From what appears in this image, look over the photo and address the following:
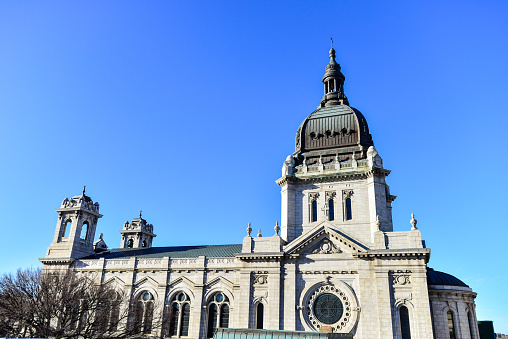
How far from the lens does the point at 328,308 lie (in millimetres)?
38625

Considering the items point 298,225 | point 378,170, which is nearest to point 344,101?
point 378,170

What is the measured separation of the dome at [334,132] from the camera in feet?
158

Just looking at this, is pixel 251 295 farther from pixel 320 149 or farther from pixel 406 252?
pixel 320 149

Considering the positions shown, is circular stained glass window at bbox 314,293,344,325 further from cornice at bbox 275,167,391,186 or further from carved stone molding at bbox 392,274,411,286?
cornice at bbox 275,167,391,186

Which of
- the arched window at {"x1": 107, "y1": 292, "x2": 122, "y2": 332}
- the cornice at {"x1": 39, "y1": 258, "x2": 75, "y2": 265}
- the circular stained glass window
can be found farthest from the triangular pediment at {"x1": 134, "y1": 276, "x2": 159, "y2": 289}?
the circular stained glass window

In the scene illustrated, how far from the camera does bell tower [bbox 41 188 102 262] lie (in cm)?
5312

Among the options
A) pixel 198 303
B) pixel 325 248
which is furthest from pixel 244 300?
pixel 325 248

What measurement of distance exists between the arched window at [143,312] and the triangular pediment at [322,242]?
1630 centimetres

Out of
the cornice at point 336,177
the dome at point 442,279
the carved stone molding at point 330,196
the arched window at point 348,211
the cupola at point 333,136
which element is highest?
the cupola at point 333,136

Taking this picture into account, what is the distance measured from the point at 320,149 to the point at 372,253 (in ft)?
51.0

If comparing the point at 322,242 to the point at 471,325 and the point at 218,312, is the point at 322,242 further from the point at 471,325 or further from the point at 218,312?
the point at 471,325

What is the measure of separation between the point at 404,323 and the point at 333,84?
32844 millimetres

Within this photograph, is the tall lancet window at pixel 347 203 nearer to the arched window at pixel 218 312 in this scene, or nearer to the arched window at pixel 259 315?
the arched window at pixel 259 315

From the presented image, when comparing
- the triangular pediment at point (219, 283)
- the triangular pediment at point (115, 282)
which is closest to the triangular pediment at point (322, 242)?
the triangular pediment at point (219, 283)
